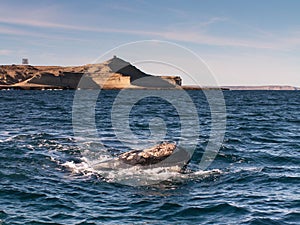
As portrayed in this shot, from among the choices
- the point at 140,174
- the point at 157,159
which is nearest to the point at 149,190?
the point at 140,174

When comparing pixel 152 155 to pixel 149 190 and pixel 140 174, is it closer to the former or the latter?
pixel 140 174

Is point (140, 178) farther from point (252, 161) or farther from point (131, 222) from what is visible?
point (252, 161)

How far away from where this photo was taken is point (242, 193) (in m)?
16.2


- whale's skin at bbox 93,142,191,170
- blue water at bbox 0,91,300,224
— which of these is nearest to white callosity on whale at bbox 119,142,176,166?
whale's skin at bbox 93,142,191,170

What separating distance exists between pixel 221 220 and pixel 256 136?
67.9ft

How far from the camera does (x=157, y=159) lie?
2000 centimetres

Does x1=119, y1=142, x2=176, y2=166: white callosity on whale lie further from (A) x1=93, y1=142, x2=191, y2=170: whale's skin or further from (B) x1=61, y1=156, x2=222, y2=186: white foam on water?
(B) x1=61, y1=156, x2=222, y2=186: white foam on water

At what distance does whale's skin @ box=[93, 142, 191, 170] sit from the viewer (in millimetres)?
19938

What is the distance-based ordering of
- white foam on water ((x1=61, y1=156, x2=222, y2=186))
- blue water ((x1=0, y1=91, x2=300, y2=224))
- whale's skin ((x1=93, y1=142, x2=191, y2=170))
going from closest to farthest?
blue water ((x1=0, y1=91, x2=300, y2=224)) < white foam on water ((x1=61, y1=156, x2=222, y2=186)) < whale's skin ((x1=93, y1=142, x2=191, y2=170))

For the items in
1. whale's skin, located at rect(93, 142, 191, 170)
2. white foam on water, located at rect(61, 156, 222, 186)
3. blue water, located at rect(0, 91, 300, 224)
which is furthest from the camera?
whale's skin, located at rect(93, 142, 191, 170)

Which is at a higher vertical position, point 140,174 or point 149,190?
point 140,174

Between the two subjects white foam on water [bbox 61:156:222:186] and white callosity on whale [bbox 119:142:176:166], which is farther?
white callosity on whale [bbox 119:142:176:166]

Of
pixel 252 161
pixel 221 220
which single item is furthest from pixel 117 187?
pixel 252 161

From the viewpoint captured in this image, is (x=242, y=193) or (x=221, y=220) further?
(x=242, y=193)
